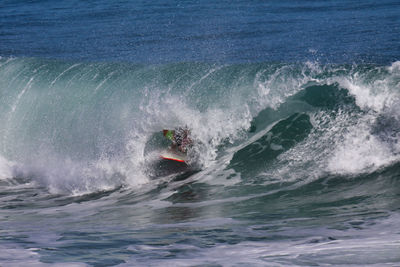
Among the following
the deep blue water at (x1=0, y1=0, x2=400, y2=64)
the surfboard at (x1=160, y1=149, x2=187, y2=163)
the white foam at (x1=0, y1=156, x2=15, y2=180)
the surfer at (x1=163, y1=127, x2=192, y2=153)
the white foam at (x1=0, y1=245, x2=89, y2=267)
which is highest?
the deep blue water at (x1=0, y1=0, x2=400, y2=64)

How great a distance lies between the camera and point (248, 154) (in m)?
11.6

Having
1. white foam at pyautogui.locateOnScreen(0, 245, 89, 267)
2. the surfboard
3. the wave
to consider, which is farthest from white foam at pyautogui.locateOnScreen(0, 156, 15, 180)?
white foam at pyautogui.locateOnScreen(0, 245, 89, 267)

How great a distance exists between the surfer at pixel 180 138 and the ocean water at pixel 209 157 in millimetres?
160

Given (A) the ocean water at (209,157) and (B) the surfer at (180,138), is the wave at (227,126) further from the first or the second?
(B) the surfer at (180,138)

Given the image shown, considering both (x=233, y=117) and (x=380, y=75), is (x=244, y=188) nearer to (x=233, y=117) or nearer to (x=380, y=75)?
(x=233, y=117)

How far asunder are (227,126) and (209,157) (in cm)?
85

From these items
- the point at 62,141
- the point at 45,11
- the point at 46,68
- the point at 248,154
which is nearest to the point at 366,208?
the point at 248,154

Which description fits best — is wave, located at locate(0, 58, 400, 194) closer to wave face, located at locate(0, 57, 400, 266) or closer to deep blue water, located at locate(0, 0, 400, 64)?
wave face, located at locate(0, 57, 400, 266)

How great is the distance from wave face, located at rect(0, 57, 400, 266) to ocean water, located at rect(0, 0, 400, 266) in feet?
0.10

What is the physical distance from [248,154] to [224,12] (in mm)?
18293

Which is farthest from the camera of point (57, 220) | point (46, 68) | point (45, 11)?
point (45, 11)

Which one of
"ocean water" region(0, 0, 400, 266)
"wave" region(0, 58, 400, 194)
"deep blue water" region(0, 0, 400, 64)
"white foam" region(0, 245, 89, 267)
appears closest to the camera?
"white foam" region(0, 245, 89, 267)

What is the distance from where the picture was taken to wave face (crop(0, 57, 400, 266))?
6848mm

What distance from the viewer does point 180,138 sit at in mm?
11766
